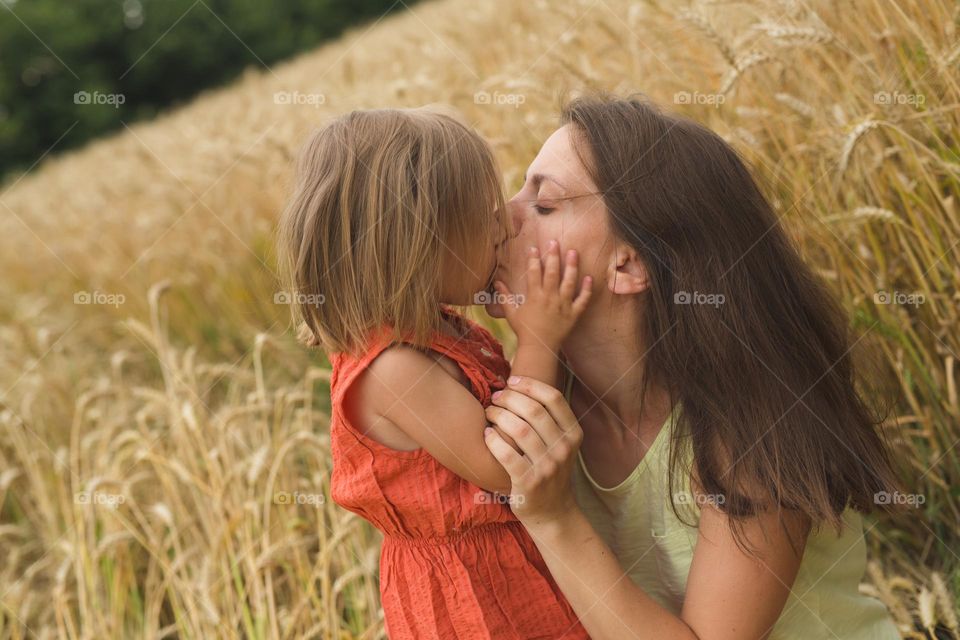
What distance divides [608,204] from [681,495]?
0.57 m

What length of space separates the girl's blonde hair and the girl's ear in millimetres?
247

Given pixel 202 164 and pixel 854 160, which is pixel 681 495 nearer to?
pixel 854 160

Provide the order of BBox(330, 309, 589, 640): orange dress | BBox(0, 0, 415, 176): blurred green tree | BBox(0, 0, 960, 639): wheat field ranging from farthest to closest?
BBox(0, 0, 415, 176): blurred green tree, BBox(0, 0, 960, 639): wheat field, BBox(330, 309, 589, 640): orange dress

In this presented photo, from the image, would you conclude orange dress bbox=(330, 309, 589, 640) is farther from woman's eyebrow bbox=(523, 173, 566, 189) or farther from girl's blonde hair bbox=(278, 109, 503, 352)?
woman's eyebrow bbox=(523, 173, 566, 189)

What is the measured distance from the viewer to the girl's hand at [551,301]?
1642 mm

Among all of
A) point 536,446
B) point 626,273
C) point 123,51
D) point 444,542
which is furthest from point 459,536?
point 123,51

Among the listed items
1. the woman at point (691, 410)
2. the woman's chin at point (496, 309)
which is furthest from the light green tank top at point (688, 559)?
the woman's chin at point (496, 309)

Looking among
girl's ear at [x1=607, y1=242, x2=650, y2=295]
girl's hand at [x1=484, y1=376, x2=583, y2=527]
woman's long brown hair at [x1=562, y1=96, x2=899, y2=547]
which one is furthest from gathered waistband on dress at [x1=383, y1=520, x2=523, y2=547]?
girl's ear at [x1=607, y1=242, x2=650, y2=295]

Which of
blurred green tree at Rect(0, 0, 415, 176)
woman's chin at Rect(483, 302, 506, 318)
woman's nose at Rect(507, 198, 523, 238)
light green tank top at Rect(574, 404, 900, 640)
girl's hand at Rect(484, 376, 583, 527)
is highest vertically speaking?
blurred green tree at Rect(0, 0, 415, 176)

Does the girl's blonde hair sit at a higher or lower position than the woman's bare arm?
higher

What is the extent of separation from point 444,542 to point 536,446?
30 centimetres

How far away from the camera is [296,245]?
1.66 m

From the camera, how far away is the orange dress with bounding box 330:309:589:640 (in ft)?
5.44

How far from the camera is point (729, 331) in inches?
64.5
